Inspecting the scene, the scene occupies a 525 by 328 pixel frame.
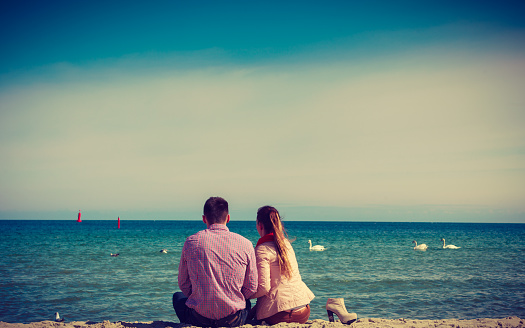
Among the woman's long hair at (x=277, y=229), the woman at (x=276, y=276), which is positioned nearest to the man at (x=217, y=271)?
the woman at (x=276, y=276)

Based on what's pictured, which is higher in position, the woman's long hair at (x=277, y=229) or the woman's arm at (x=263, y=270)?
the woman's long hair at (x=277, y=229)

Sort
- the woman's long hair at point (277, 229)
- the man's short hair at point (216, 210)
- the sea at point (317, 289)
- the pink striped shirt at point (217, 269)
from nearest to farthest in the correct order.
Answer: the pink striped shirt at point (217, 269), the man's short hair at point (216, 210), the woman's long hair at point (277, 229), the sea at point (317, 289)

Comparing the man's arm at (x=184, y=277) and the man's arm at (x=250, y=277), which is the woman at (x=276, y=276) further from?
the man's arm at (x=184, y=277)

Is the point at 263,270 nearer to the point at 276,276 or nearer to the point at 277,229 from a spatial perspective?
the point at 276,276

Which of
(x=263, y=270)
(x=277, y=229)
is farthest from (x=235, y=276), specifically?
(x=277, y=229)

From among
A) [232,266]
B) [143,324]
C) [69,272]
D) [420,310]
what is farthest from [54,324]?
[69,272]

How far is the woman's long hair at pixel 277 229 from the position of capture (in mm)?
4273

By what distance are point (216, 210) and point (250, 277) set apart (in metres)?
0.82

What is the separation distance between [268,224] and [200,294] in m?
1.05

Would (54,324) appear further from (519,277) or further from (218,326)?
(519,277)

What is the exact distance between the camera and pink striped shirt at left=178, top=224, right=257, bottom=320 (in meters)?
4.01

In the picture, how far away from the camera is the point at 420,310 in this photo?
8.74 metres

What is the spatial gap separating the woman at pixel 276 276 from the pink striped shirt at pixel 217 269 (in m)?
0.19

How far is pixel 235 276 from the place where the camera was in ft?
13.4
